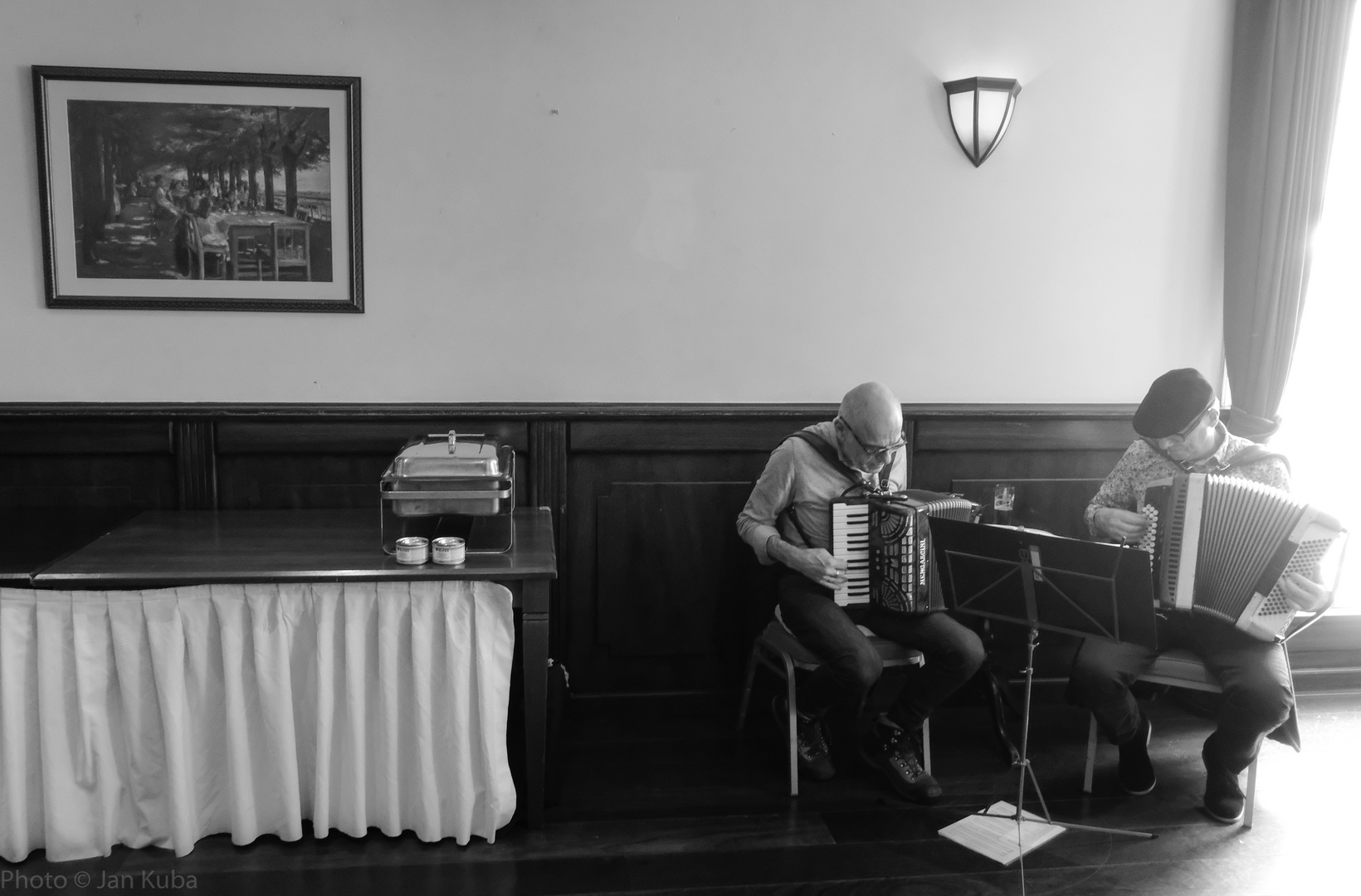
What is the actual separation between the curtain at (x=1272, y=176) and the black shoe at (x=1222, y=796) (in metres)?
1.27

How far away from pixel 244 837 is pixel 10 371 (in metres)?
1.74

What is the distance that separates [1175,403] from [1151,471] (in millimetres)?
273

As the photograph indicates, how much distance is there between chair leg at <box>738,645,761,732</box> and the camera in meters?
3.29

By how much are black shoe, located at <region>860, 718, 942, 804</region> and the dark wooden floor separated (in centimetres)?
5

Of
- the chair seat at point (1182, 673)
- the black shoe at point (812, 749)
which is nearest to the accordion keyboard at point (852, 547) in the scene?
the black shoe at point (812, 749)

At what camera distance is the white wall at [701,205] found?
10.7 ft

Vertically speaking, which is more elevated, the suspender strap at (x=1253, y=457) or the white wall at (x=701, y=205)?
the white wall at (x=701, y=205)

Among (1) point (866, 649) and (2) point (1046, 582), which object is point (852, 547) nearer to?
(1) point (866, 649)

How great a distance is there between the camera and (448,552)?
253cm

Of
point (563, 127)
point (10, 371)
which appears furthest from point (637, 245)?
point (10, 371)

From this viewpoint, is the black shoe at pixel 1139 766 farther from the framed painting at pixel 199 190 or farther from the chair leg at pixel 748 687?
the framed painting at pixel 199 190

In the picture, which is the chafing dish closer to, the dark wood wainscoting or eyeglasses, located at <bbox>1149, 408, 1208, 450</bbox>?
the dark wood wainscoting

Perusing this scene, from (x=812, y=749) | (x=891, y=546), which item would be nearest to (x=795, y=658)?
(x=812, y=749)

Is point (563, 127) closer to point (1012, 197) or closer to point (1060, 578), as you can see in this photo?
point (1012, 197)
